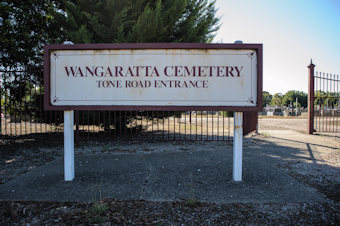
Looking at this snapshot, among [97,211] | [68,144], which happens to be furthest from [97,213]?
[68,144]

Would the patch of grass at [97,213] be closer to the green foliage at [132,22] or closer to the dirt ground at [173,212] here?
the dirt ground at [173,212]

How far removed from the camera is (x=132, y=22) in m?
5.89

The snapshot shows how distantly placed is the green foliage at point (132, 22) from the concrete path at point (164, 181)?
10.7 ft

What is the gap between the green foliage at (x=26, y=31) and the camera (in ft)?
18.4

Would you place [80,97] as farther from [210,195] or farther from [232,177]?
[232,177]

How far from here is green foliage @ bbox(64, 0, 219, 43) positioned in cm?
534

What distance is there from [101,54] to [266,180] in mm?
3075

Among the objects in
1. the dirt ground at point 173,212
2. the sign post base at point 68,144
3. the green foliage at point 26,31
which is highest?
the green foliage at point 26,31

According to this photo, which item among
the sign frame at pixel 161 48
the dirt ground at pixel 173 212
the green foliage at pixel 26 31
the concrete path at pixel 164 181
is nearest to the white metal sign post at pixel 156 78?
the sign frame at pixel 161 48

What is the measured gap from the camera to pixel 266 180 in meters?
3.02

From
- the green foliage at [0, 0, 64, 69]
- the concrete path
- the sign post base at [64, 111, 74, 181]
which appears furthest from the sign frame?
the green foliage at [0, 0, 64, 69]

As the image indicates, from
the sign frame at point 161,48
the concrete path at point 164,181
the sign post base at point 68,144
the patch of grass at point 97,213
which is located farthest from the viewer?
the sign post base at point 68,144

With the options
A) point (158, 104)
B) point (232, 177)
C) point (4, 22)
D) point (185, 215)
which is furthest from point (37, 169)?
point (4, 22)

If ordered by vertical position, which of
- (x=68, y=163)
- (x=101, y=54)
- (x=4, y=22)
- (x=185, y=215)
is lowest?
(x=185, y=215)
